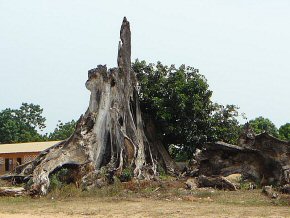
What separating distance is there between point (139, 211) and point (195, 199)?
4128mm

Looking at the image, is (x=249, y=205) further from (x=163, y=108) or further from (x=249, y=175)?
(x=163, y=108)

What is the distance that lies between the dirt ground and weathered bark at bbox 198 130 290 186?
300cm

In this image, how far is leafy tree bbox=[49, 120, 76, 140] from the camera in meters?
61.3

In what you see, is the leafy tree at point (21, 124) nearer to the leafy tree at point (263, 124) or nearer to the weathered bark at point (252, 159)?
the leafy tree at point (263, 124)

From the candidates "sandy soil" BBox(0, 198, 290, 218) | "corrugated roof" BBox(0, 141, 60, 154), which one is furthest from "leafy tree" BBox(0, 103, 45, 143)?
"sandy soil" BBox(0, 198, 290, 218)

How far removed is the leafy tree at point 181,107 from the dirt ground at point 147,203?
815 cm

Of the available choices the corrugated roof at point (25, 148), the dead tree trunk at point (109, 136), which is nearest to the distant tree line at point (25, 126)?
the corrugated roof at point (25, 148)

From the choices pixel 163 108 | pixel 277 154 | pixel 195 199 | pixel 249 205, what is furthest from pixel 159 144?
pixel 249 205

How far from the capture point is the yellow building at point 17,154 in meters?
39.2

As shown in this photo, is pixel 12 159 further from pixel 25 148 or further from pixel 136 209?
pixel 136 209

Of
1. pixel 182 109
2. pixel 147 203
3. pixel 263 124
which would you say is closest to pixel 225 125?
pixel 182 109

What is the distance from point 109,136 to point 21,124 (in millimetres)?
46248

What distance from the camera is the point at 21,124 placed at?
71875mm

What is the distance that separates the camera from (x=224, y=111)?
1336 inches
